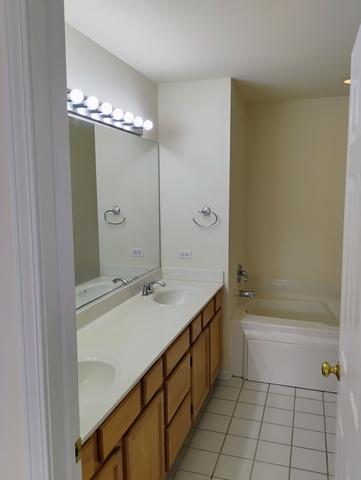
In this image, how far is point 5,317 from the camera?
780 mm

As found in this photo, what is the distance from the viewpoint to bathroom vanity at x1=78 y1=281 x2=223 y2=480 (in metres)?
1.36

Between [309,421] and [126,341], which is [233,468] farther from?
[126,341]

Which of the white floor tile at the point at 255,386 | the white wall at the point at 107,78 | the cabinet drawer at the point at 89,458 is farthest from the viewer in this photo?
the white floor tile at the point at 255,386

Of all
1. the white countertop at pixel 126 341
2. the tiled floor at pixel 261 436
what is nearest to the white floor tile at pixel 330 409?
the tiled floor at pixel 261 436

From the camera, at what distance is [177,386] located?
6.81 feet

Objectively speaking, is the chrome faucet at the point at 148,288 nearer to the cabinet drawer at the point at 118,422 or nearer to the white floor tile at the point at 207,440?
the white floor tile at the point at 207,440

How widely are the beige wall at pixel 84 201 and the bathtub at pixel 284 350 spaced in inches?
58.8

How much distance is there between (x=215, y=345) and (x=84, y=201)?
4.96ft

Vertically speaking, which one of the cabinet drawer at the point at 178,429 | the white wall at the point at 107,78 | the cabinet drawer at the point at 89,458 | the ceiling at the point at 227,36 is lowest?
the cabinet drawer at the point at 178,429

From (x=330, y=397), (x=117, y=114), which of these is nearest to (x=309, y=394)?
(x=330, y=397)

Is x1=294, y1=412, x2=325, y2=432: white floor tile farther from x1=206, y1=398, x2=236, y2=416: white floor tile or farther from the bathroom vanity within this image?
the bathroom vanity

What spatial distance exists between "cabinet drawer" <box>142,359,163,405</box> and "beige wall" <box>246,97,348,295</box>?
2303 millimetres

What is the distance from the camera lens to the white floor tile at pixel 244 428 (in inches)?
98.3

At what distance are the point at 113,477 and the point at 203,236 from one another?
199 cm
